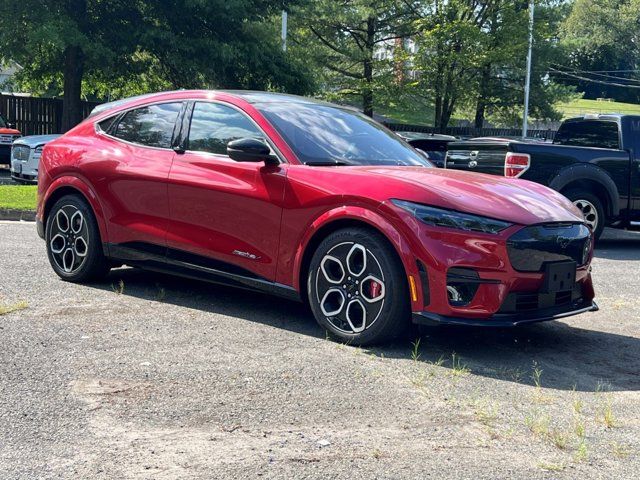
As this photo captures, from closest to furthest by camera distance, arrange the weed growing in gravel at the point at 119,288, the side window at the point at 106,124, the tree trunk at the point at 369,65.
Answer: the weed growing in gravel at the point at 119,288 → the side window at the point at 106,124 → the tree trunk at the point at 369,65

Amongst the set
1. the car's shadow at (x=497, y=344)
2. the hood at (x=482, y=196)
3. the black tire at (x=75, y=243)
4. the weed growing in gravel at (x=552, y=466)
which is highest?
the hood at (x=482, y=196)

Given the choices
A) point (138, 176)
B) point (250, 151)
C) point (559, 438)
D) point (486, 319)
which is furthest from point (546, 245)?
point (138, 176)

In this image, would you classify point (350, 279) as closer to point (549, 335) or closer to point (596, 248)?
point (549, 335)

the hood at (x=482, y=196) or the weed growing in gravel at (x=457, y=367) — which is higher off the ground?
the hood at (x=482, y=196)

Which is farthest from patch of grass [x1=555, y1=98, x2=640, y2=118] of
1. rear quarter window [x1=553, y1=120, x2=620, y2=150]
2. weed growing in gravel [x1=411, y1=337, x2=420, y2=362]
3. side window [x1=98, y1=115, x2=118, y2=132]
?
weed growing in gravel [x1=411, y1=337, x2=420, y2=362]

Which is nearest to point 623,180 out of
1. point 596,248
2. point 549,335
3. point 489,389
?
point 596,248

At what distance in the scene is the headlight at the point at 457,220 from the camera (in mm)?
5082

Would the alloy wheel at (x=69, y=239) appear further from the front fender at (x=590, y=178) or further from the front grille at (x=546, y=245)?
the front fender at (x=590, y=178)

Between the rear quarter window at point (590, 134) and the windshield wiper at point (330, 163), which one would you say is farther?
the rear quarter window at point (590, 134)

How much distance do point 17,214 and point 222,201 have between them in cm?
765

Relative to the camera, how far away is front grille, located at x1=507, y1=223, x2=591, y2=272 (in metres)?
5.13

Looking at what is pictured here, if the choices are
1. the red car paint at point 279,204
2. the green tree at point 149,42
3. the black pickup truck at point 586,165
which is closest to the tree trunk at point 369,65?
the green tree at point 149,42

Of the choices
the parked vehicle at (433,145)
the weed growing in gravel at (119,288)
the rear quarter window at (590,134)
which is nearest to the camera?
the weed growing in gravel at (119,288)

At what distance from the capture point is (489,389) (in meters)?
4.61
